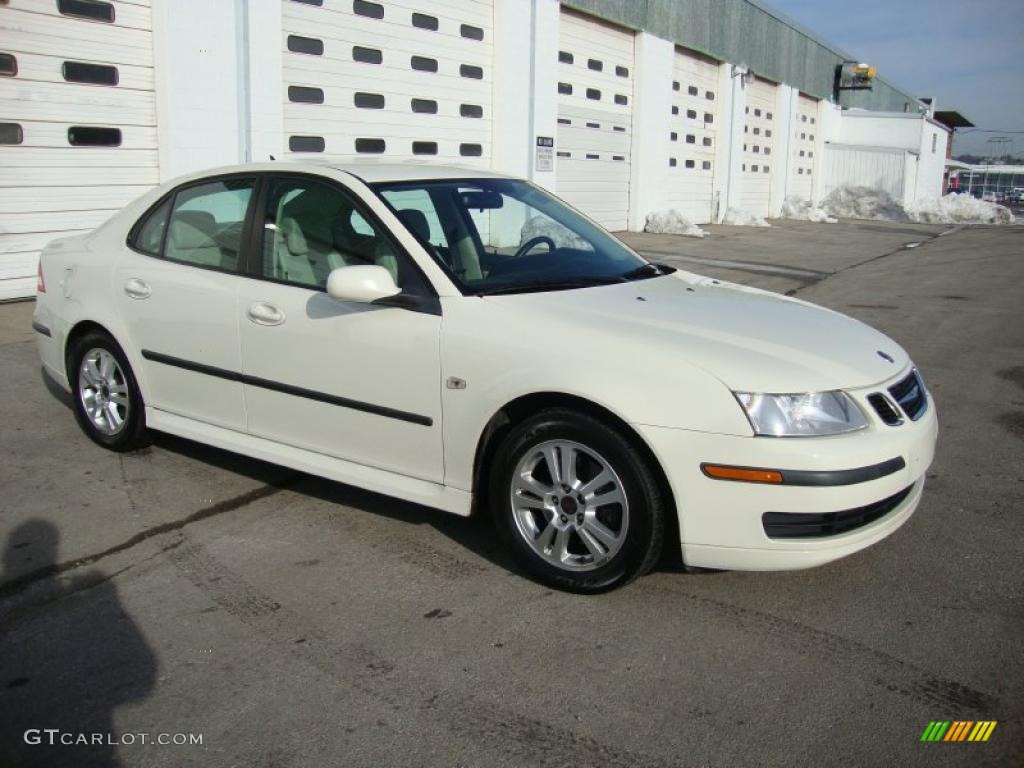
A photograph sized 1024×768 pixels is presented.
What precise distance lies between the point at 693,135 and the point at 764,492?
19500mm

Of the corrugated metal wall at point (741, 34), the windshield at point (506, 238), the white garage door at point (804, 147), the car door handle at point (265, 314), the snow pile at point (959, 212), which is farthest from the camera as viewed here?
the snow pile at point (959, 212)

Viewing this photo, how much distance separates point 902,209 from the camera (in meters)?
32.0

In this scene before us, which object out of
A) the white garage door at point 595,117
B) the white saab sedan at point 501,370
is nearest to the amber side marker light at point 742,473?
the white saab sedan at point 501,370

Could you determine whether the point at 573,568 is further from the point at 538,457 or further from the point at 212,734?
the point at 212,734

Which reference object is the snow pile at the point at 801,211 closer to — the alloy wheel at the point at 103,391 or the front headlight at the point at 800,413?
the alloy wheel at the point at 103,391

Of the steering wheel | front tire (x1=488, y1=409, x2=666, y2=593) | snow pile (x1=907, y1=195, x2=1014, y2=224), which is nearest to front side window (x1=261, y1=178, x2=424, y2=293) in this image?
the steering wheel

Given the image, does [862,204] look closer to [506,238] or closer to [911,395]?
[506,238]

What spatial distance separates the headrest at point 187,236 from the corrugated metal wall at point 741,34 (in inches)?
485

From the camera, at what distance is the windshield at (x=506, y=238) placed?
3.94 m

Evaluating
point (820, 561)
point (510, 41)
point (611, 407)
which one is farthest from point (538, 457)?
point (510, 41)

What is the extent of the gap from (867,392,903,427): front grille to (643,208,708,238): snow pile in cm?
1593

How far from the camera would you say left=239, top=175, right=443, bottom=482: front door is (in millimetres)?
3715

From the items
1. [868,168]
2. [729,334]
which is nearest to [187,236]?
[729,334]

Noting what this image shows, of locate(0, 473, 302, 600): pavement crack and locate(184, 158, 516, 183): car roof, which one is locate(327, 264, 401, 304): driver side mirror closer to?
locate(184, 158, 516, 183): car roof
